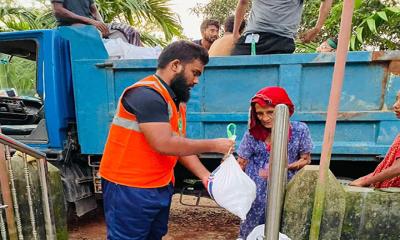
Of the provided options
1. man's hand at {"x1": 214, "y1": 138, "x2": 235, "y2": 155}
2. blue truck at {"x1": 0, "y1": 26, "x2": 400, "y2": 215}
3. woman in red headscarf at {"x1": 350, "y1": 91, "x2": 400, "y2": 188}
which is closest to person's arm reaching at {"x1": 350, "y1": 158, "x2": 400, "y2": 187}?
woman in red headscarf at {"x1": 350, "y1": 91, "x2": 400, "y2": 188}

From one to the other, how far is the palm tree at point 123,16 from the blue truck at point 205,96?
2788 mm

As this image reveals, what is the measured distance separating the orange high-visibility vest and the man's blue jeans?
0.13 ft

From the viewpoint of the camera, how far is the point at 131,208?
1885 millimetres

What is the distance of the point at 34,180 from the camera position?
83.8 inches

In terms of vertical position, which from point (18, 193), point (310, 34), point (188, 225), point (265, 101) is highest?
point (310, 34)

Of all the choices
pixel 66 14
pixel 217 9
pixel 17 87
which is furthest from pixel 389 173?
pixel 217 9

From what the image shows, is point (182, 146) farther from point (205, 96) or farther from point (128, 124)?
point (205, 96)

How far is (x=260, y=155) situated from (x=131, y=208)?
2.55 ft

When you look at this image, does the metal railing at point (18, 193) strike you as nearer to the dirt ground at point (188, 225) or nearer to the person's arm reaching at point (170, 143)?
the person's arm reaching at point (170, 143)

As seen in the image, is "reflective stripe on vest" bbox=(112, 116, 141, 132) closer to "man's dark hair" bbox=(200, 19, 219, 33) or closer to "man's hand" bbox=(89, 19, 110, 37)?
"man's hand" bbox=(89, 19, 110, 37)

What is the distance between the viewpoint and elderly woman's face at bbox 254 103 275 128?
2.09 m

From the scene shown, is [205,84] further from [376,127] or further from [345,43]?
[345,43]

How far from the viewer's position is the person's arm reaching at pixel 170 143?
171cm

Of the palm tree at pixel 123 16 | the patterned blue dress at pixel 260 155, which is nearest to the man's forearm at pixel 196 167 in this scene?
the patterned blue dress at pixel 260 155
